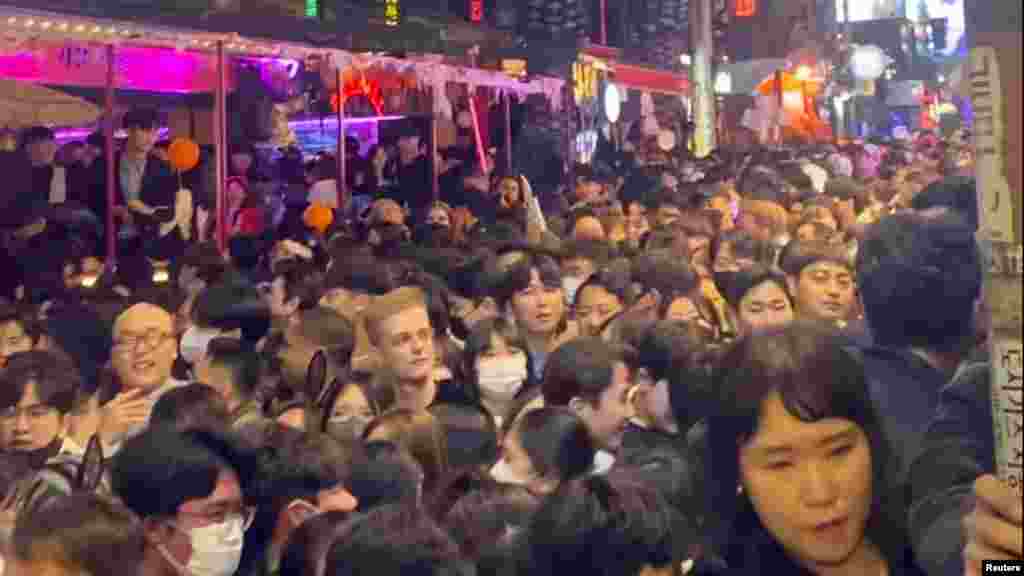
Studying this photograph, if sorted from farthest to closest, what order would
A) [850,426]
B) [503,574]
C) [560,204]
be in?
[560,204]
[503,574]
[850,426]

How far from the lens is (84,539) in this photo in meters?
2.80

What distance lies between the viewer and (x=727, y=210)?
10.3m

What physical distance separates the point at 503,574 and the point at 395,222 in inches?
292

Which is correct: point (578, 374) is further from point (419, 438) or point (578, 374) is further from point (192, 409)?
point (192, 409)

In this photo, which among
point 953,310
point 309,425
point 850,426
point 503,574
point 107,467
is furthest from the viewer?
point 309,425

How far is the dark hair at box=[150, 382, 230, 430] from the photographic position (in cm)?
377

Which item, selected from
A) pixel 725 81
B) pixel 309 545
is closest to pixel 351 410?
pixel 309 545

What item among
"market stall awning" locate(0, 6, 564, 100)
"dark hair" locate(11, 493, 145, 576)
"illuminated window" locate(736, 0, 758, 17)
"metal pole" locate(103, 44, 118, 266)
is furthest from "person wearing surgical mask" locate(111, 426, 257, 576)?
"illuminated window" locate(736, 0, 758, 17)

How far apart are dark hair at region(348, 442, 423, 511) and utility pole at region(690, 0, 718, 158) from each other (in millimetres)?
18939

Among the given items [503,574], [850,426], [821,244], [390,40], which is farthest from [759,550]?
[390,40]

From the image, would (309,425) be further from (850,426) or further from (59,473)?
(850,426)

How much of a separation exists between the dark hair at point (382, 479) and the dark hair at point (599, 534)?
0.79 metres

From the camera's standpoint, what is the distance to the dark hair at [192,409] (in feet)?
12.4

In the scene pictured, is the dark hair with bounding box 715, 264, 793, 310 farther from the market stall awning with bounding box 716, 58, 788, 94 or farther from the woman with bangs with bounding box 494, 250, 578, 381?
the market stall awning with bounding box 716, 58, 788, 94
